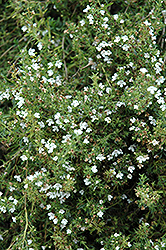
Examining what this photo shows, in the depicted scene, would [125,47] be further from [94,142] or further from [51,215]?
[51,215]

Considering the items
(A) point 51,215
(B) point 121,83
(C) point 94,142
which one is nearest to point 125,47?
(B) point 121,83

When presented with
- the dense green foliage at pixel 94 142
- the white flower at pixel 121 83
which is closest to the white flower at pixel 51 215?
the dense green foliage at pixel 94 142

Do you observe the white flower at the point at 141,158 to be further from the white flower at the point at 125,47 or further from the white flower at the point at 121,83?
the white flower at the point at 125,47

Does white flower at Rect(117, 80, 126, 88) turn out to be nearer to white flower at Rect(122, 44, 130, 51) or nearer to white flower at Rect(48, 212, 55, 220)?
white flower at Rect(122, 44, 130, 51)

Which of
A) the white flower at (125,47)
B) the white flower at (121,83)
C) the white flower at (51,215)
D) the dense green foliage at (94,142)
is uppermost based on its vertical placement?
the white flower at (125,47)

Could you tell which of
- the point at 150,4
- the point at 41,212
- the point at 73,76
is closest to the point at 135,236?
the point at 41,212

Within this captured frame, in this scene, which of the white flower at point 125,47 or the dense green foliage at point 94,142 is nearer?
the dense green foliage at point 94,142

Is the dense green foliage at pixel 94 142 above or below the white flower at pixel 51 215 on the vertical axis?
above

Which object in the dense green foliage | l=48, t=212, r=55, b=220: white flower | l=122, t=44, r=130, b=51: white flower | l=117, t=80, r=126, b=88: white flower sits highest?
l=122, t=44, r=130, b=51: white flower

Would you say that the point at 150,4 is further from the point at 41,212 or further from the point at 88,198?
the point at 41,212

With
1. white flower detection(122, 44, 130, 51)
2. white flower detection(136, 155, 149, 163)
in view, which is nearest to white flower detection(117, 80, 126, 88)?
white flower detection(122, 44, 130, 51)
